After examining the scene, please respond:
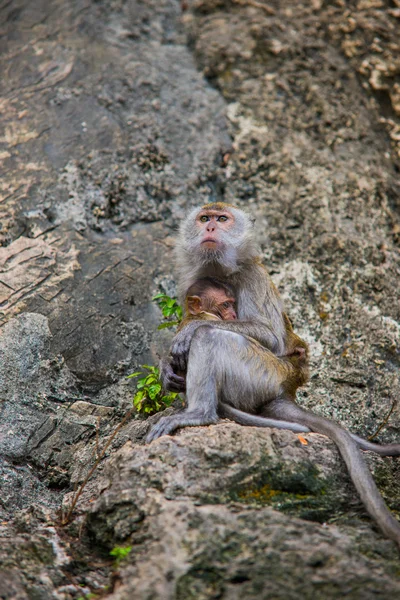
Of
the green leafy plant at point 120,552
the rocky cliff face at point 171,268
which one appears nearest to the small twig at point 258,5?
the rocky cliff face at point 171,268

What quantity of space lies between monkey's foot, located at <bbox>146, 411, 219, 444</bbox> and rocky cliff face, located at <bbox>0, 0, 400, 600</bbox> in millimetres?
140

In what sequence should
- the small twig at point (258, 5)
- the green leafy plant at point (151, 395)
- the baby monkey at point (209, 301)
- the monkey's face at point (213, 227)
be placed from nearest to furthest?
1. the baby monkey at point (209, 301)
2. the green leafy plant at point (151, 395)
3. the monkey's face at point (213, 227)
4. the small twig at point (258, 5)

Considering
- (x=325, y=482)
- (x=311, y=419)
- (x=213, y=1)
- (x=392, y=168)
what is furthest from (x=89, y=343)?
(x=213, y=1)

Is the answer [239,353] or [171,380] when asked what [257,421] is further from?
[171,380]

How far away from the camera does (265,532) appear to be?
316 centimetres

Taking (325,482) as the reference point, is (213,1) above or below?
above

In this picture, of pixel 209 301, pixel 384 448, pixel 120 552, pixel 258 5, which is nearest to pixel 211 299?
pixel 209 301

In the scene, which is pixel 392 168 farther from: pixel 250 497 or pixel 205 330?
pixel 250 497

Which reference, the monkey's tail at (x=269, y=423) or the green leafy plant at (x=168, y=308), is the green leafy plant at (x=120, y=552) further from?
the green leafy plant at (x=168, y=308)

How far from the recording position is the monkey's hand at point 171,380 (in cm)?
433

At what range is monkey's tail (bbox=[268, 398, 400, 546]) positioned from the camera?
330 cm

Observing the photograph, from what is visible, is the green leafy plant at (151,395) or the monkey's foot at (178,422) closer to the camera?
the monkey's foot at (178,422)

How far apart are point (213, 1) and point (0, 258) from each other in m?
3.95

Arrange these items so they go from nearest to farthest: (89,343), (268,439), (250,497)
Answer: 1. (250,497)
2. (268,439)
3. (89,343)
